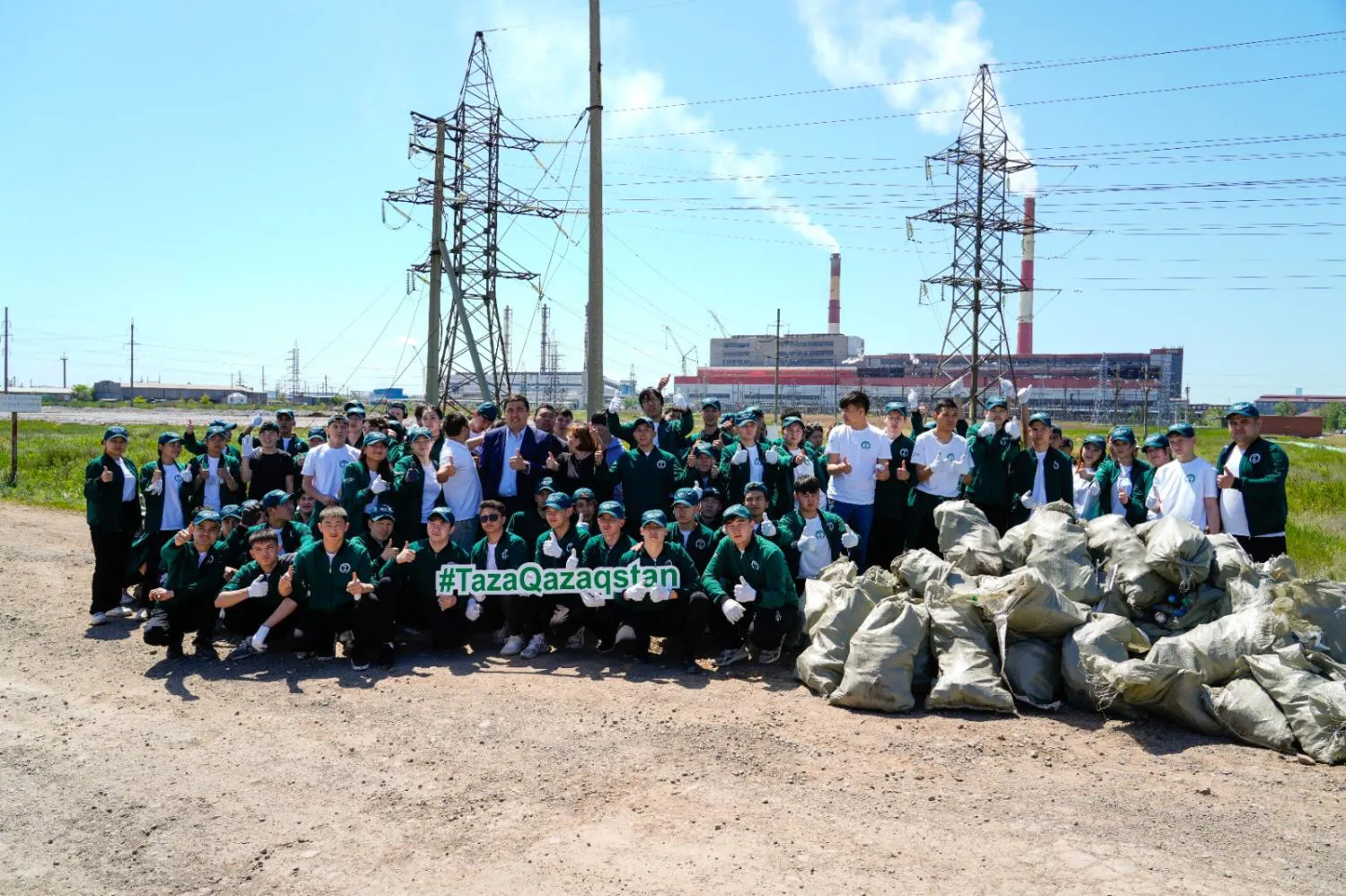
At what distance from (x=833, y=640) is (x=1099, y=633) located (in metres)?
1.68

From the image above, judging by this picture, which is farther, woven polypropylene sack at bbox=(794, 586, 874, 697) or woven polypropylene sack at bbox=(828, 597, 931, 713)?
woven polypropylene sack at bbox=(794, 586, 874, 697)

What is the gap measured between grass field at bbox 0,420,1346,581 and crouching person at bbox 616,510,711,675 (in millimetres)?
7416

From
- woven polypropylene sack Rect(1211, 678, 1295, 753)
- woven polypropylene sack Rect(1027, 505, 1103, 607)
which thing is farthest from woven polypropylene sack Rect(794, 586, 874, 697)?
woven polypropylene sack Rect(1211, 678, 1295, 753)

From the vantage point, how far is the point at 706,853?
3.96 metres

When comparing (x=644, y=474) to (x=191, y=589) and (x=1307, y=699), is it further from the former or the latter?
(x=1307, y=699)

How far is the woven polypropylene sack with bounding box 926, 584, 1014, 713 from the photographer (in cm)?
562

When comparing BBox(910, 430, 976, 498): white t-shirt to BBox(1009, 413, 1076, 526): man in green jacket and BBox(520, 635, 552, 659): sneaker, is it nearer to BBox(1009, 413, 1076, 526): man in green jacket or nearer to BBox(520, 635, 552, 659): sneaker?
BBox(1009, 413, 1076, 526): man in green jacket

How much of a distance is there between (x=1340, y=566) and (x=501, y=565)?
9.60m

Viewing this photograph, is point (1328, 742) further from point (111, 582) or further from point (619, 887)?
point (111, 582)

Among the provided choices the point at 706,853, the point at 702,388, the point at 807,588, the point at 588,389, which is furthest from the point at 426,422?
the point at 702,388

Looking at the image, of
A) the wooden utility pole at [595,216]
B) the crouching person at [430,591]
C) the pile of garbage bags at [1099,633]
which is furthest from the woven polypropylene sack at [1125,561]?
the wooden utility pole at [595,216]

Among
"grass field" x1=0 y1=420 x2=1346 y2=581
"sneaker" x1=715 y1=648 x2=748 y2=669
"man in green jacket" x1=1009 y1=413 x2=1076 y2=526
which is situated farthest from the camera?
"grass field" x1=0 y1=420 x2=1346 y2=581

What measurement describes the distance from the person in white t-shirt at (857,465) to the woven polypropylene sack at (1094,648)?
2.27 m

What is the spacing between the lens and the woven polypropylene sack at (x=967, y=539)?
21.3ft
